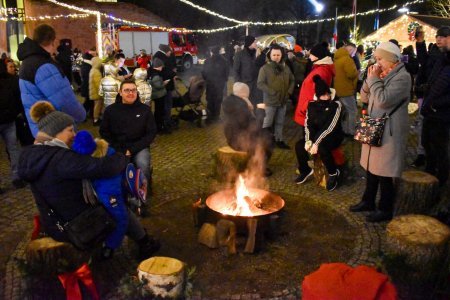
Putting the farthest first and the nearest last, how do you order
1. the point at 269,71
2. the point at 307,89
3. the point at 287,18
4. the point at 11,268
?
the point at 287,18, the point at 269,71, the point at 307,89, the point at 11,268

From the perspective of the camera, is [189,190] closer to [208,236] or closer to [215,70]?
[208,236]

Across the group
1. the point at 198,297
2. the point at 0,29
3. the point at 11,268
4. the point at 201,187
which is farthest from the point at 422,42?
the point at 0,29

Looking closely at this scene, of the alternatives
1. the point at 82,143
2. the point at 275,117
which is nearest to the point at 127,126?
the point at 82,143

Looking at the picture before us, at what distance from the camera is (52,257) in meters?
3.69

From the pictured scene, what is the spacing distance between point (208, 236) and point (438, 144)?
3488 millimetres

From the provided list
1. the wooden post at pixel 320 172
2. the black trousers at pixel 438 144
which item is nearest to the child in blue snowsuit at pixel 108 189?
the wooden post at pixel 320 172

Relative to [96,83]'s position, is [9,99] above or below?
above

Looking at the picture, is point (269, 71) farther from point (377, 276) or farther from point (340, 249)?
point (377, 276)

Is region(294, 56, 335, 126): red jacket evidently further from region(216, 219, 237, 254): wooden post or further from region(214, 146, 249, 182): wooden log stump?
region(216, 219, 237, 254): wooden post

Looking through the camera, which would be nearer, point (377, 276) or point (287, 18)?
point (377, 276)

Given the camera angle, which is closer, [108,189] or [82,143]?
[82,143]

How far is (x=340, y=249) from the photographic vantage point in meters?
4.62

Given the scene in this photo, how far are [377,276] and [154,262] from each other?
207 cm

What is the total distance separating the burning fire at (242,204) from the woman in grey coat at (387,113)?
4.67ft
